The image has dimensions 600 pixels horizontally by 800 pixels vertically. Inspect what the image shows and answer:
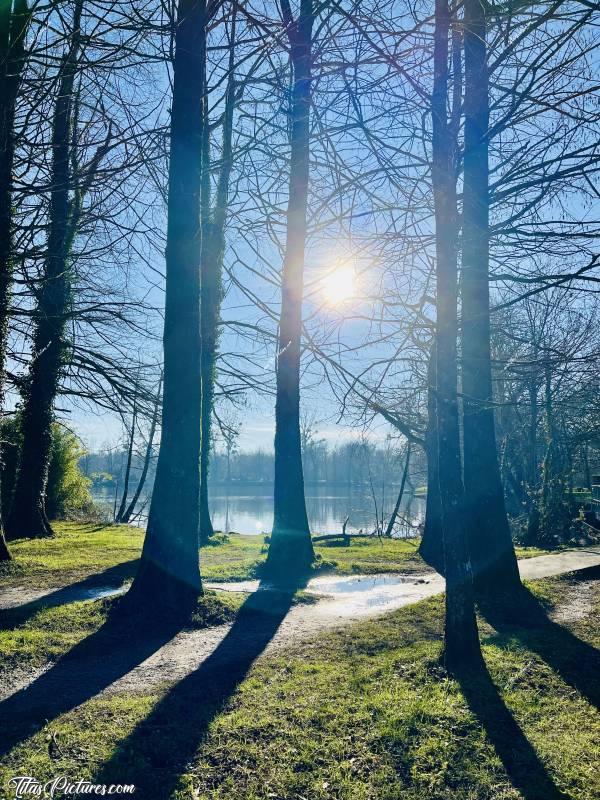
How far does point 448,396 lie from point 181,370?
10.8 feet

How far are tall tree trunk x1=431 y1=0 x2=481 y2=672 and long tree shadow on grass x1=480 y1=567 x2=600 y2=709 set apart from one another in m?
0.77

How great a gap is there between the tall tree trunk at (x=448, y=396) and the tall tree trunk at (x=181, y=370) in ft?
9.85

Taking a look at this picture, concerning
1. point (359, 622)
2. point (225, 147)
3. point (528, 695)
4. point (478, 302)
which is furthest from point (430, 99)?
point (225, 147)

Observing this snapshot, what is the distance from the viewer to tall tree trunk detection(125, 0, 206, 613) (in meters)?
6.20

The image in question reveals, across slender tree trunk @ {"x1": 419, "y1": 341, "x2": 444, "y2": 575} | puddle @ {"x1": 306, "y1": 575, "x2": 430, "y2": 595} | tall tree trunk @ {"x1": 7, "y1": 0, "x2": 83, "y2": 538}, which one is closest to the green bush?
tall tree trunk @ {"x1": 7, "y1": 0, "x2": 83, "y2": 538}

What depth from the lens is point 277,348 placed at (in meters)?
9.67

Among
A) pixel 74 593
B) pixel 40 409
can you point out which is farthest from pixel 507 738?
pixel 40 409

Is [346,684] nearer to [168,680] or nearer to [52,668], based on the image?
[168,680]

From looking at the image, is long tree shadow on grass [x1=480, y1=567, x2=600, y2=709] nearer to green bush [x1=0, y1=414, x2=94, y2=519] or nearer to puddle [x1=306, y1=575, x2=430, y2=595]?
puddle [x1=306, y1=575, x2=430, y2=595]

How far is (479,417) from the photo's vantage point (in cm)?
766

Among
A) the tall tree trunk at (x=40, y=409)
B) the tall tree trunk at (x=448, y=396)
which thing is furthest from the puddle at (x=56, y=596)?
the tall tree trunk at (x=40, y=409)

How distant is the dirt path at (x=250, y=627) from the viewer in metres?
4.41

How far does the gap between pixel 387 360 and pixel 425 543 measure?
22.7ft

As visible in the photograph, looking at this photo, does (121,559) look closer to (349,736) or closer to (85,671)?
(85,671)
